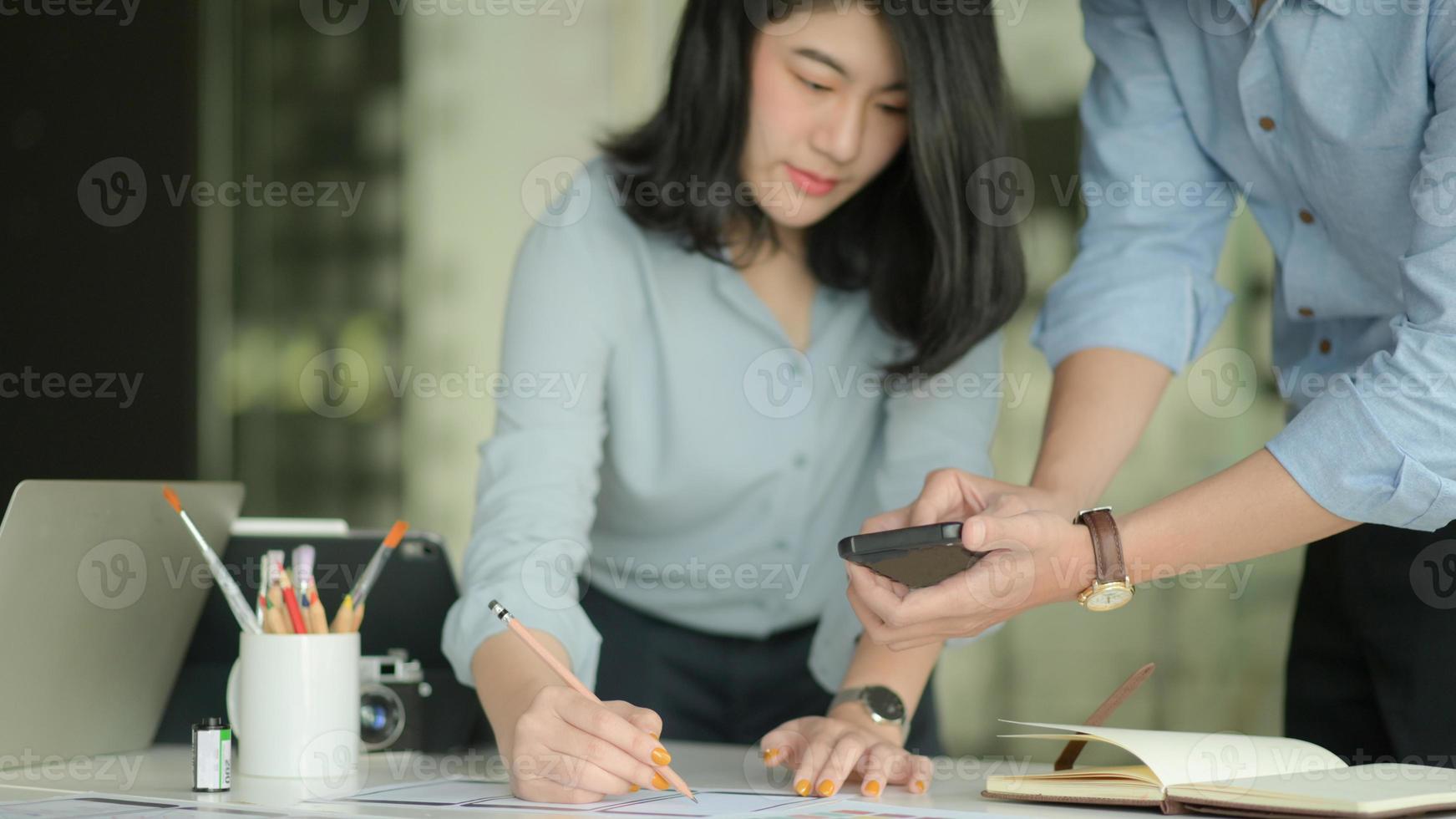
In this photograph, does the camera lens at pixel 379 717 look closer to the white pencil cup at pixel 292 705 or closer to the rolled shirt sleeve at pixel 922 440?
the white pencil cup at pixel 292 705

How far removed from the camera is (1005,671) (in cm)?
355

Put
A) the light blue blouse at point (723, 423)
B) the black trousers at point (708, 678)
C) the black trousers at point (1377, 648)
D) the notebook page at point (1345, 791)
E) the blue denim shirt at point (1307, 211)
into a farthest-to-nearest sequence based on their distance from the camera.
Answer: the black trousers at point (708, 678)
the light blue blouse at point (723, 423)
the black trousers at point (1377, 648)
the blue denim shirt at point (1307, 211)
the notebook page at point (1345, 791)

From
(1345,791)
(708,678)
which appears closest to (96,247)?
(708,678)

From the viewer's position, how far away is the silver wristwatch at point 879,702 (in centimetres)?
130

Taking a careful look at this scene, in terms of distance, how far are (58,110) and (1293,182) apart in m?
1.97

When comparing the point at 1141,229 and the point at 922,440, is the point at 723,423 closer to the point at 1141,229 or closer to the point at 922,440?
the point at 922,440

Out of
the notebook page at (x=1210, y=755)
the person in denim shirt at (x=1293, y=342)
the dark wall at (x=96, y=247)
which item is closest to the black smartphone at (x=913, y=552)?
the person in denim shirt at (x=1293, y=342)

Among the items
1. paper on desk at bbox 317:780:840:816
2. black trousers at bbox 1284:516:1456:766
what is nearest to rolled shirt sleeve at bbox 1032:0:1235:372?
black trousers at bbox 1284:516:1456:766

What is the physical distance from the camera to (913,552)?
41.9 inches

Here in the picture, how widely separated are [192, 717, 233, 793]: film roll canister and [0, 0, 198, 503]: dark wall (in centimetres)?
124

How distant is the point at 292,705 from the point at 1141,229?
992mm

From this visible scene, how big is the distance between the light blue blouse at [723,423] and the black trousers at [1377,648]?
1.26ft

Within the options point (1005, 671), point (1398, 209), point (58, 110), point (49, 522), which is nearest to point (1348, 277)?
point (1398, 209)

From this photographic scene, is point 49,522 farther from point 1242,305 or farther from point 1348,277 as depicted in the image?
point 1242,305
